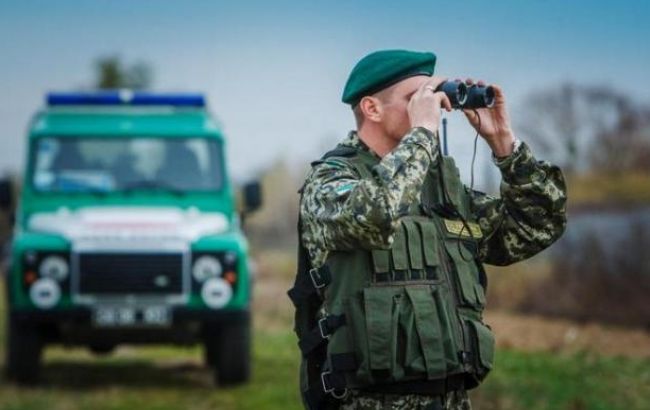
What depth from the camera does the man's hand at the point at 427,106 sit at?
Result: 123 inches

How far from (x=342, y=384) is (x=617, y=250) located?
8191 mm

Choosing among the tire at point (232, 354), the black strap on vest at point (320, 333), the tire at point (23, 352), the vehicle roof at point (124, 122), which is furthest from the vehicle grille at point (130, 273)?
the black strap on vest at point (320, 333)

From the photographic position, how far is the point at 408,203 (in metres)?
3.04

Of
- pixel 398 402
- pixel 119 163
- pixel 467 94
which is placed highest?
pixel 119 163

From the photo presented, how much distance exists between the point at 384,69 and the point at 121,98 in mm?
6790

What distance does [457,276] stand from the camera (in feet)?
10.5

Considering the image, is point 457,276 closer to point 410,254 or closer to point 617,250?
point 410,254

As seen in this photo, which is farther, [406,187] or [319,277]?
[319,277]

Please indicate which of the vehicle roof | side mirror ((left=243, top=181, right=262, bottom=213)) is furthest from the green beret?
the vehicle roof

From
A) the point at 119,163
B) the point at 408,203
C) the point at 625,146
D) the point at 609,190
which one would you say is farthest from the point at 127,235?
the point at 408,203

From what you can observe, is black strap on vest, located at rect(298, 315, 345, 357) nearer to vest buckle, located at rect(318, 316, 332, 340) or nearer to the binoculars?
vest buckle, located at rect(318, 316, 332, 340)

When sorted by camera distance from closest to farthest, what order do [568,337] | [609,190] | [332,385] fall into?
[332,385], [568,337], [609,190]

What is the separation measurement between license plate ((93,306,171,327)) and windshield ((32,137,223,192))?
111 cm

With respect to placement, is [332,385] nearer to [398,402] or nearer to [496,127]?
[398,402]
